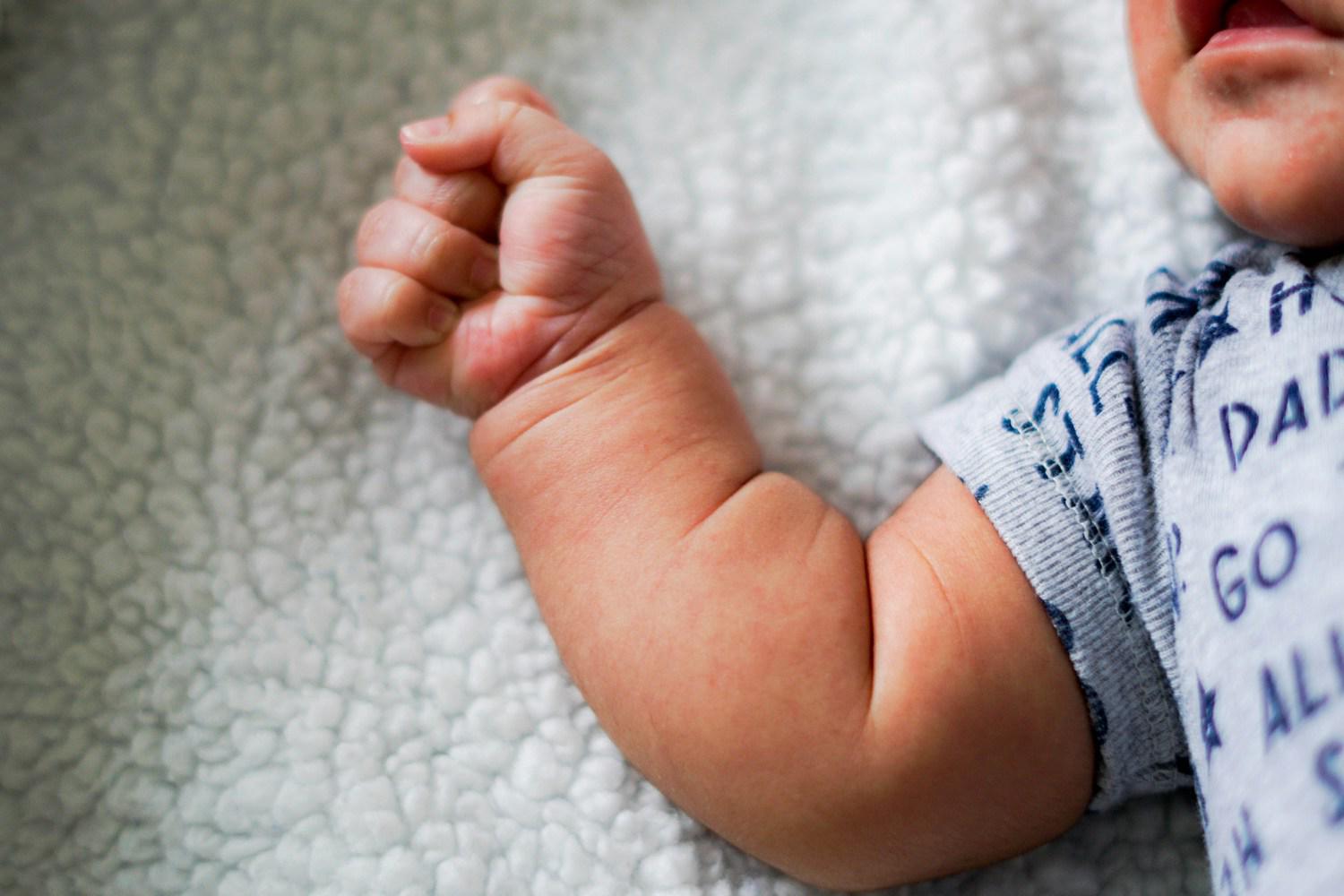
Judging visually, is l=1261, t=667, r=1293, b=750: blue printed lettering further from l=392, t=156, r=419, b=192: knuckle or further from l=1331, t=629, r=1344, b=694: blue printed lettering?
l=392, t=156, r=419, b=192: knuckle

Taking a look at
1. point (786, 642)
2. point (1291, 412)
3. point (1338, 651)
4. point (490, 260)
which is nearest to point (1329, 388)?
point (1291, 412)

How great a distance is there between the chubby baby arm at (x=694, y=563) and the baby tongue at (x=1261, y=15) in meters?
0.28

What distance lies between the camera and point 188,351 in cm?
79

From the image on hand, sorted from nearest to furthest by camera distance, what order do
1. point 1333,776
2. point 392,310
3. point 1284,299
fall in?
point 1333,776 < point 1284,299 < point 392,310

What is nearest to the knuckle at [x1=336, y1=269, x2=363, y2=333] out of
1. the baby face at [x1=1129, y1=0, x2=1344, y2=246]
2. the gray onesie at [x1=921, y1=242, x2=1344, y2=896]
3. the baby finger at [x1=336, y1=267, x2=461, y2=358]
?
the baby finger at [x1=336, y1=267, x2=461, y2=358]

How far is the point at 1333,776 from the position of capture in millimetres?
495

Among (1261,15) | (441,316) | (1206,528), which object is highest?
(1261,15)

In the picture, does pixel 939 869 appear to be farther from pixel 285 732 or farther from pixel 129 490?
pixel 129 490

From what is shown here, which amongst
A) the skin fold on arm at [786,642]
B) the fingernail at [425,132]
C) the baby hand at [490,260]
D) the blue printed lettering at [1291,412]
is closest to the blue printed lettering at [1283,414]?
the blue printed lettering at [1291,412]

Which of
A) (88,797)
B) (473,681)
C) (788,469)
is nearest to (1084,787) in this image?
(788,469)

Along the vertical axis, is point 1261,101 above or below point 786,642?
above

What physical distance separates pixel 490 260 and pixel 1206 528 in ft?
1.40

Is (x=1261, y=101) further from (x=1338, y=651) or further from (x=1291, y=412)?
(x=1338, y=651)

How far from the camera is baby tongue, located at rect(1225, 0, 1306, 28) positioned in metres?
0.60
